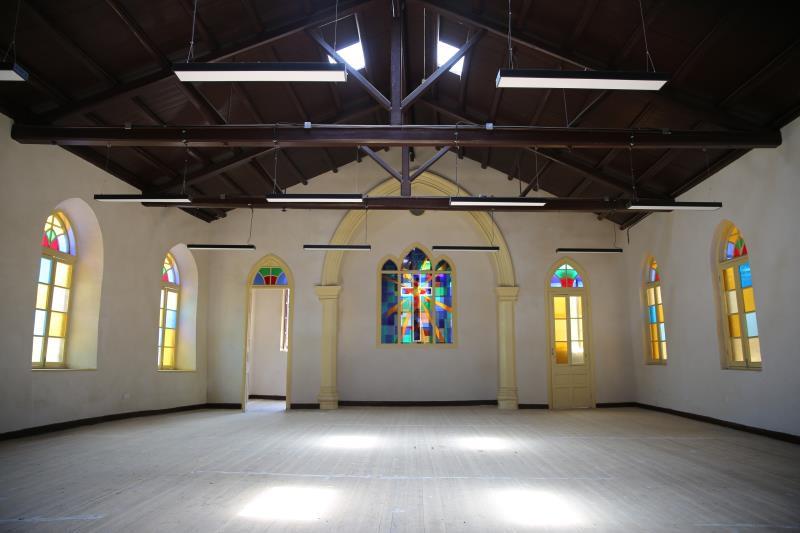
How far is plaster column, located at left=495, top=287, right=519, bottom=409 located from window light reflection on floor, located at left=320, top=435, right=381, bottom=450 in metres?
5.06

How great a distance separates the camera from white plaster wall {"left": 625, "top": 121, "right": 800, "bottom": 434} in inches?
279

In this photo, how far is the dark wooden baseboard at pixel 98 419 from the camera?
7.25 meters

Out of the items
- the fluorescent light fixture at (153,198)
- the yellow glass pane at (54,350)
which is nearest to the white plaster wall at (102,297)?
the yellow glass pane at (54,350)

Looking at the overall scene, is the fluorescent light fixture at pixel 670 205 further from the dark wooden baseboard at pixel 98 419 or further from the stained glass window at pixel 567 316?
the dark wooden baseboard at pixel 98 419

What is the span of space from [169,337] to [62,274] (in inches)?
135

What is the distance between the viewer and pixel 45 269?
833cm

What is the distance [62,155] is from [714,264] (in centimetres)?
1059

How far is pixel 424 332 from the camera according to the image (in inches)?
509

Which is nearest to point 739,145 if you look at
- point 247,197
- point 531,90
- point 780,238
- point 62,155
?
point 780,238

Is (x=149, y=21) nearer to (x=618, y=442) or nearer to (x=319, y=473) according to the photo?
(x=319, y=473)

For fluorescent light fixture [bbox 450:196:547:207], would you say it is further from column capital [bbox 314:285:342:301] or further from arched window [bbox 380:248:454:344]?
column capital [bbox 314:285:342:301]

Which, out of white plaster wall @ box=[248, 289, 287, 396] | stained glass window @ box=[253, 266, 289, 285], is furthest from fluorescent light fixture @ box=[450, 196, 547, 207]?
white plaster wall @ box=[248, 289, 287, 396]

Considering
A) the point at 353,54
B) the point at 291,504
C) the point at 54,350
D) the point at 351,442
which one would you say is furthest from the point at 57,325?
the point at 353,54

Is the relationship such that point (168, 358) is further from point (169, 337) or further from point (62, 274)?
point (62, 274)
